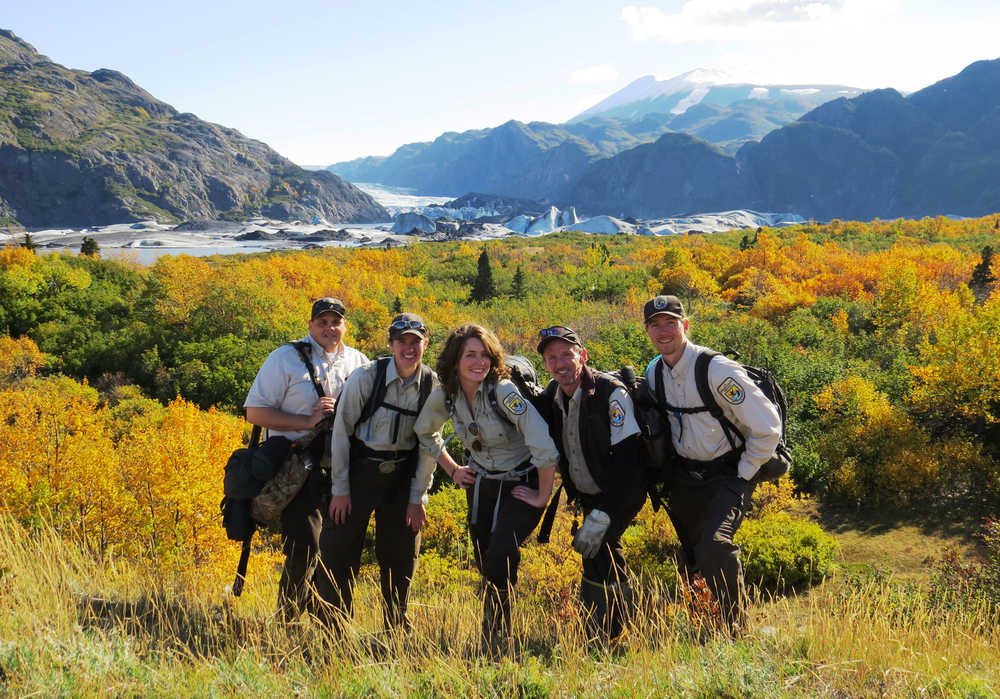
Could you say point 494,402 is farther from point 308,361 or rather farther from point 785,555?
point 785,555

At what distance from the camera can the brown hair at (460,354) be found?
131 inches

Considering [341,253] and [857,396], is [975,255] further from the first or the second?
[341,253]

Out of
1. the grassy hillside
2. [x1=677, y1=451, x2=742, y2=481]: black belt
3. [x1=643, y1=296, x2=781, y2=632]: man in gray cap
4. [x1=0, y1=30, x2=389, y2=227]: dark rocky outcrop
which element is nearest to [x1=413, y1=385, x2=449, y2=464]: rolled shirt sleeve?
the grassy hillside

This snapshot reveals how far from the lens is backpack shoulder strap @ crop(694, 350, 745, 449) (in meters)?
3.42

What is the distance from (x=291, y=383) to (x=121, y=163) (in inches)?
5844

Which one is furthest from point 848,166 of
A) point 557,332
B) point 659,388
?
point 557,332

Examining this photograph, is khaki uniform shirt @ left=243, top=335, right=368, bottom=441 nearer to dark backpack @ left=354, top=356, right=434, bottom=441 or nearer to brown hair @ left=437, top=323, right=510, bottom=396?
dark backpack @ left=354, top=356, right=434, bottom=441

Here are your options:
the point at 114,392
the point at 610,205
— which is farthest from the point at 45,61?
the point at 114,392

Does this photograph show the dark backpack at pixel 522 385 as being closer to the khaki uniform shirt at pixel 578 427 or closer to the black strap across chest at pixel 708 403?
the khaki uniform shirt at pixel 578 427

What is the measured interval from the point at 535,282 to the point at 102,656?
2835 centimetres

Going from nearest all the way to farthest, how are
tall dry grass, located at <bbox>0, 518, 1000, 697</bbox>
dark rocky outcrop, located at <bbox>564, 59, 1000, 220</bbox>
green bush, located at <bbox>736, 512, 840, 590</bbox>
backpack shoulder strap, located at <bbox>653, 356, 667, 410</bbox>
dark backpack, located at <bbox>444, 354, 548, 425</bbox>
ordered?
tall dry grass, located at <bbox>0, 518, 1000, 697</bbox>
dark backpack, located at <bbox>444, 354, 548, 425</bbox>
backpack shoulder strap, located at <bbox>653, 356, 667, 410</bbox>
green bush, located at <bbox>736, 512, 840, 590</bbox>
dark rocky outcrop, located at <bbox>564, 59, 1000, 220</bbox>

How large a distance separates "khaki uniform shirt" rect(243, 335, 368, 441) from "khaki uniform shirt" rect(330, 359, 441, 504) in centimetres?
35

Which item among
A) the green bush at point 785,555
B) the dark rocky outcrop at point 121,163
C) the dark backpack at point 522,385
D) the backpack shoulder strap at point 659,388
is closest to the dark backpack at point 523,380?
the dark backpack at point 522,385

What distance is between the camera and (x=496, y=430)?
337 centimetres
